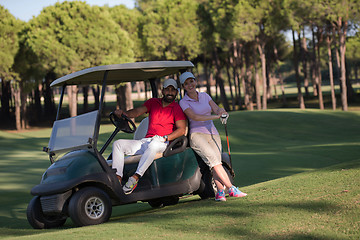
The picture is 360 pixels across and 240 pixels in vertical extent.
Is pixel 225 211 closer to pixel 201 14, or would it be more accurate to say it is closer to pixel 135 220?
pixel 135 220

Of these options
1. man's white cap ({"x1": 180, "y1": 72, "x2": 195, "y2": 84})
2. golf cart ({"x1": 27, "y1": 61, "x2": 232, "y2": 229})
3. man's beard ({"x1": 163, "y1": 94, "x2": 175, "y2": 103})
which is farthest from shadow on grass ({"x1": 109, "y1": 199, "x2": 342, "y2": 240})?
man's white cap ({"x1": 180, "y1": 72, "x2": 195, "y2": 84})

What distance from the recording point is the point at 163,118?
7.40 meters

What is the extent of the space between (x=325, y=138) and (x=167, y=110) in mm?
18176

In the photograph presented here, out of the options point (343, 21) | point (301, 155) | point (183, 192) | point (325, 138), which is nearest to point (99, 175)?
point (183, 192)

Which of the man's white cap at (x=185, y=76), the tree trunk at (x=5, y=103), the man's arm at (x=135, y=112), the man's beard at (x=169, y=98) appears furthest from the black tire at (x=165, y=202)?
the tree trunk at (x=5, y=103)

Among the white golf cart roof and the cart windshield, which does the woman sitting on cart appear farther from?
the cart windshield

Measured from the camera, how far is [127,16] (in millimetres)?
46562

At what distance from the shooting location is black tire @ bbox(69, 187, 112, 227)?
246 inches

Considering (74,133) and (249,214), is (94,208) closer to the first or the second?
(74,133)

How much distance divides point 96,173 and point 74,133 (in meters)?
0.85

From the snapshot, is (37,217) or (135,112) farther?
(135,112)

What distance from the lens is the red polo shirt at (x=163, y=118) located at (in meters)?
7.36

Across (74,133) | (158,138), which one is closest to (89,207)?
(74,133)

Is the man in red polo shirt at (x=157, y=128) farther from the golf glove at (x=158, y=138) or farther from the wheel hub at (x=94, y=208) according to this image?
the wheel hub at (x=94, y=208)
